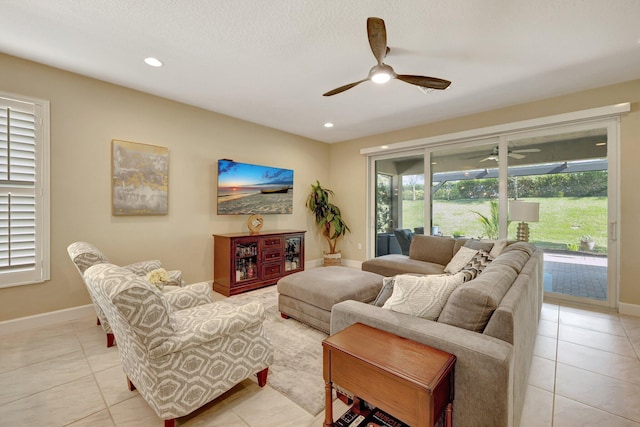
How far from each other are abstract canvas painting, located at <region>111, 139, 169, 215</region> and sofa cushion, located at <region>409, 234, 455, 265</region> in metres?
3.60

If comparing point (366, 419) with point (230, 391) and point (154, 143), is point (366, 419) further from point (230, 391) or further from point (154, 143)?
point (154, 143)

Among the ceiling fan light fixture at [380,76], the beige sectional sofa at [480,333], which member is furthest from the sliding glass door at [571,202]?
the ceiling fan light fixture at [380,76]

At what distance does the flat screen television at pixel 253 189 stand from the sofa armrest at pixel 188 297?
6.88 ft

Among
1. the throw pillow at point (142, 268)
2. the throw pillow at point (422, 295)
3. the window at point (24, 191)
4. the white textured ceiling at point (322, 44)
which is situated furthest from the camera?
the throw pillow at point (142, 268)

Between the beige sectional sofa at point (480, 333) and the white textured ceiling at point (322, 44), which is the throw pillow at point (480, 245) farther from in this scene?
the white textured ceiling at point (322, 44)

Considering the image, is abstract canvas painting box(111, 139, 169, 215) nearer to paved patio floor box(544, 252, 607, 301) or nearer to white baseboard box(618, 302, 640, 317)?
paved patio floor box(544, 252, 607, 301)

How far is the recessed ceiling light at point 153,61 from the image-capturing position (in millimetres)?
2686

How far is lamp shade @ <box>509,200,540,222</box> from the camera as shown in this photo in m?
3.39

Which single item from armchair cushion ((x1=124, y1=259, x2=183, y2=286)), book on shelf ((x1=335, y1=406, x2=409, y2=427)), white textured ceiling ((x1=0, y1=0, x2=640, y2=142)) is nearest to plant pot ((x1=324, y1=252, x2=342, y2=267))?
white textured ceiling ((x1=0, y1=0, x2=640, y2=142))

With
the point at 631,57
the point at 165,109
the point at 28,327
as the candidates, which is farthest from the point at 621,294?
the point at 28,327

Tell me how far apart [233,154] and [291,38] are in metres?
2.42

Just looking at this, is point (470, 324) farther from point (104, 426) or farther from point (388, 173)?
point (388, 173)

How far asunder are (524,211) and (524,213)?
0.02 m

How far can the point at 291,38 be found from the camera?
2348 millimetres
